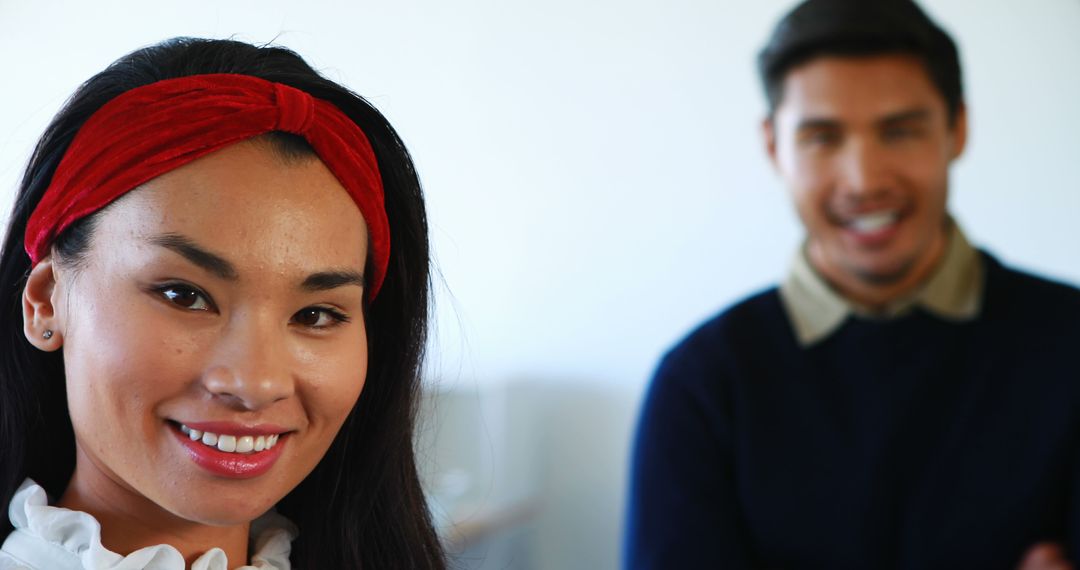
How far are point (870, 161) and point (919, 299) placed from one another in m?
0.23

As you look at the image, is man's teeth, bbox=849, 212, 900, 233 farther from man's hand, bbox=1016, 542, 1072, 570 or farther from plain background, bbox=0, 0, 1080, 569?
plain background, bbox=0, 0, 1080, 569

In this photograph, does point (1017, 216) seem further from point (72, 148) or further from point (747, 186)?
point (72, 148)

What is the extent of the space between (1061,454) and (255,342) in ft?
4.13

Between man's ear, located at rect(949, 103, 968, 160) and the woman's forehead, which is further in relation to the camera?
man's ear, located at rect(949, 103, 968, 160)

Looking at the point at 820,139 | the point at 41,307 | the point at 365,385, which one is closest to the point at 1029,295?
the point at 820,139

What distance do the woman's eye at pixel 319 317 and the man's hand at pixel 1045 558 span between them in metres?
1.11

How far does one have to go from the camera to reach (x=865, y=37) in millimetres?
1703

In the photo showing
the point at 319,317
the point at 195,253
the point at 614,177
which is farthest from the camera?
the point at 614,177

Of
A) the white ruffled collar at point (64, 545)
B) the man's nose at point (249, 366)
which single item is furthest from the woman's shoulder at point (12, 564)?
the man's nose at point (249, 366)

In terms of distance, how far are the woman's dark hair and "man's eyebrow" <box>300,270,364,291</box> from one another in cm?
12

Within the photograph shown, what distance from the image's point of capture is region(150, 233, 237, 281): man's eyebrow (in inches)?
35.6

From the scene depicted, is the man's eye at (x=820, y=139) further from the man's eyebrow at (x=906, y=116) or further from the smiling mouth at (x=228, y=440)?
the smiling mouth at (x=228, y=440)

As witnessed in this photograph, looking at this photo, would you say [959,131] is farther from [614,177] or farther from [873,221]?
[614,177]

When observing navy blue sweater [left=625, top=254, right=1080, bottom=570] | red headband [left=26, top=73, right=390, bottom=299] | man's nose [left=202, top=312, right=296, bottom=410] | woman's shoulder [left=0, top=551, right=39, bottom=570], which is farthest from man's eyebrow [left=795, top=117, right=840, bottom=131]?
woman's shoulder [left=0, top=551, right=39, bottom=570]
